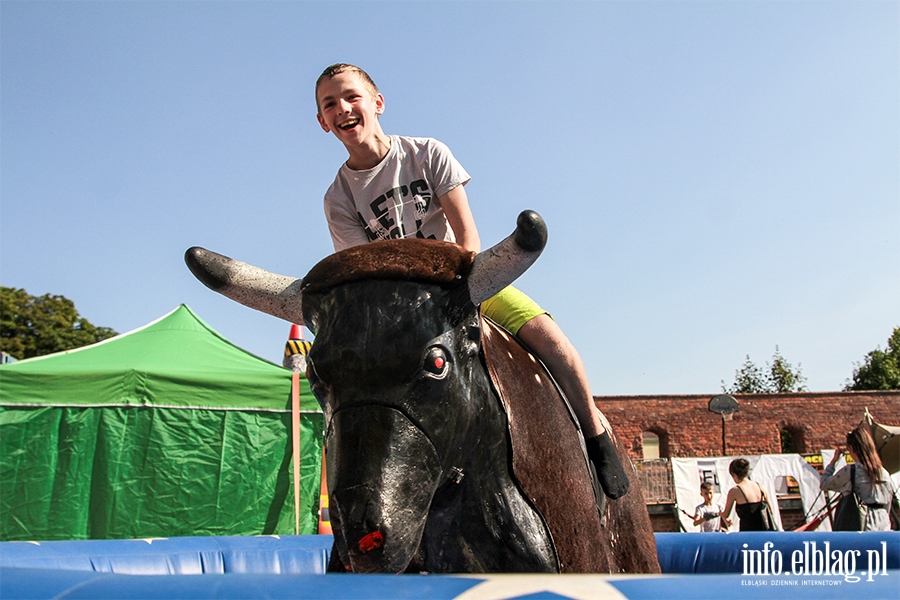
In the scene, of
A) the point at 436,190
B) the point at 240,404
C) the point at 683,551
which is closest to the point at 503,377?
the point at 436,190

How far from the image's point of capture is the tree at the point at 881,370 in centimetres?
4497

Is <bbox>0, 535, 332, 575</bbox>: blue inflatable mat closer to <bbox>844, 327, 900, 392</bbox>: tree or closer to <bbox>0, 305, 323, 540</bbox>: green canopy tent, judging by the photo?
<bbox>0, 305, 323, 540</bbox>: green canopy tent

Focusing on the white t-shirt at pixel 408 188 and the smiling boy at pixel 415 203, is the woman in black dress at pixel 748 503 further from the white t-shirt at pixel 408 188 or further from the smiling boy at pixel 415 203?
the white t-shirt at pixel 408 188

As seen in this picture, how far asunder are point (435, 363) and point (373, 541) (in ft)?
1.43

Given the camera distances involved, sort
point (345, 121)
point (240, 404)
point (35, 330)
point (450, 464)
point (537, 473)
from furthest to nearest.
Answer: point (35, 330), point (240, 404), point (345, 121), point (537, 473), point (450, 464)

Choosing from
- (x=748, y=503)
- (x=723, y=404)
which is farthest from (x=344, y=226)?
(x=723, y=404)

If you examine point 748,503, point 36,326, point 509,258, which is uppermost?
point 36,326

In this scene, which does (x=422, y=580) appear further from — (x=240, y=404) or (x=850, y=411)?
(x=850, y=411)

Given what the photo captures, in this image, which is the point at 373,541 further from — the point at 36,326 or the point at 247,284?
the point at 36,326

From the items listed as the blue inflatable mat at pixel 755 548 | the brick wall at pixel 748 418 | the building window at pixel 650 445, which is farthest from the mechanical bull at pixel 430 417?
the building window at pixel 650 445

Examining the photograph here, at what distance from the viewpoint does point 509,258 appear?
179 cm

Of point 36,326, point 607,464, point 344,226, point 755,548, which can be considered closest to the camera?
point 607,464

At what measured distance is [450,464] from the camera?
5.94 ft

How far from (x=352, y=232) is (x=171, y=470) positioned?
6.14m
